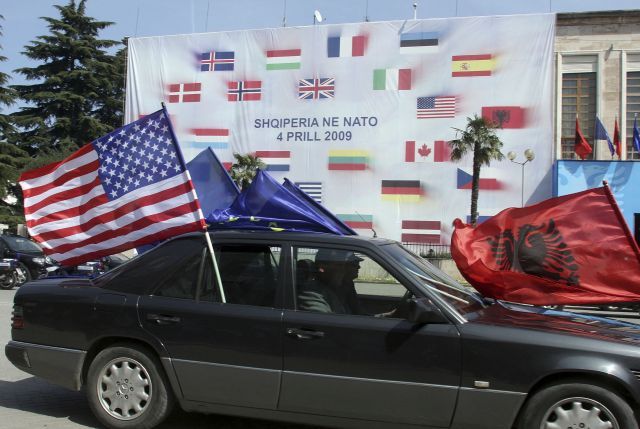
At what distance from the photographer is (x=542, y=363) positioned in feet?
12.0

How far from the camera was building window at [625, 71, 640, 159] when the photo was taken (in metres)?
34.0

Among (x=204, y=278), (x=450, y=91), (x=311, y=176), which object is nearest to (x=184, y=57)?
(x=311, y=176)

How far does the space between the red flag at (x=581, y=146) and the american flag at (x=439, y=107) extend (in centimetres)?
701

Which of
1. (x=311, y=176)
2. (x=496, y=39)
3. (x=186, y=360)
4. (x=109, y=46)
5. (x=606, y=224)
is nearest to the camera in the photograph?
(x=186, y=360)

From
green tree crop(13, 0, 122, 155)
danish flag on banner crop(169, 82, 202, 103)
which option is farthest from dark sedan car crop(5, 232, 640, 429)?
green tree crop(13, 0, 122, 155)

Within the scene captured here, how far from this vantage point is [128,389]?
445cm

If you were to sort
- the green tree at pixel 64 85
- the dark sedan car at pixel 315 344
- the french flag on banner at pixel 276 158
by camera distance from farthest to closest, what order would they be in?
1. the green tree at pixel 64 85
2. the french flag on banner at pixel 276 158
3. the dark sedan car at pixel 315 344

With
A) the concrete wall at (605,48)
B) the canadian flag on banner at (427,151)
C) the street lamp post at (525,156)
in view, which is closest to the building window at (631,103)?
the concrete wall at (605,48)

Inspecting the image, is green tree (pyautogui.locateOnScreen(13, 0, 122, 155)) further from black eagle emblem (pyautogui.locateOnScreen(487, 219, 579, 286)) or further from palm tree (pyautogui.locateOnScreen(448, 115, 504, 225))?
black eagle emblem (pyautogui.locateOnScreen(487, 219, 579, 286))

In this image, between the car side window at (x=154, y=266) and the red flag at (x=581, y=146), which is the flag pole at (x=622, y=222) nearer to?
the car side window at (x=154, y=266)

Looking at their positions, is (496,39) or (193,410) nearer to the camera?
(193,410)

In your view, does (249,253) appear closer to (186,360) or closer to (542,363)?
(186,360)

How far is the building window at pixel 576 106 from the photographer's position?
34688 millimetres

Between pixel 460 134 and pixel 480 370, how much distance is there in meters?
33.0
